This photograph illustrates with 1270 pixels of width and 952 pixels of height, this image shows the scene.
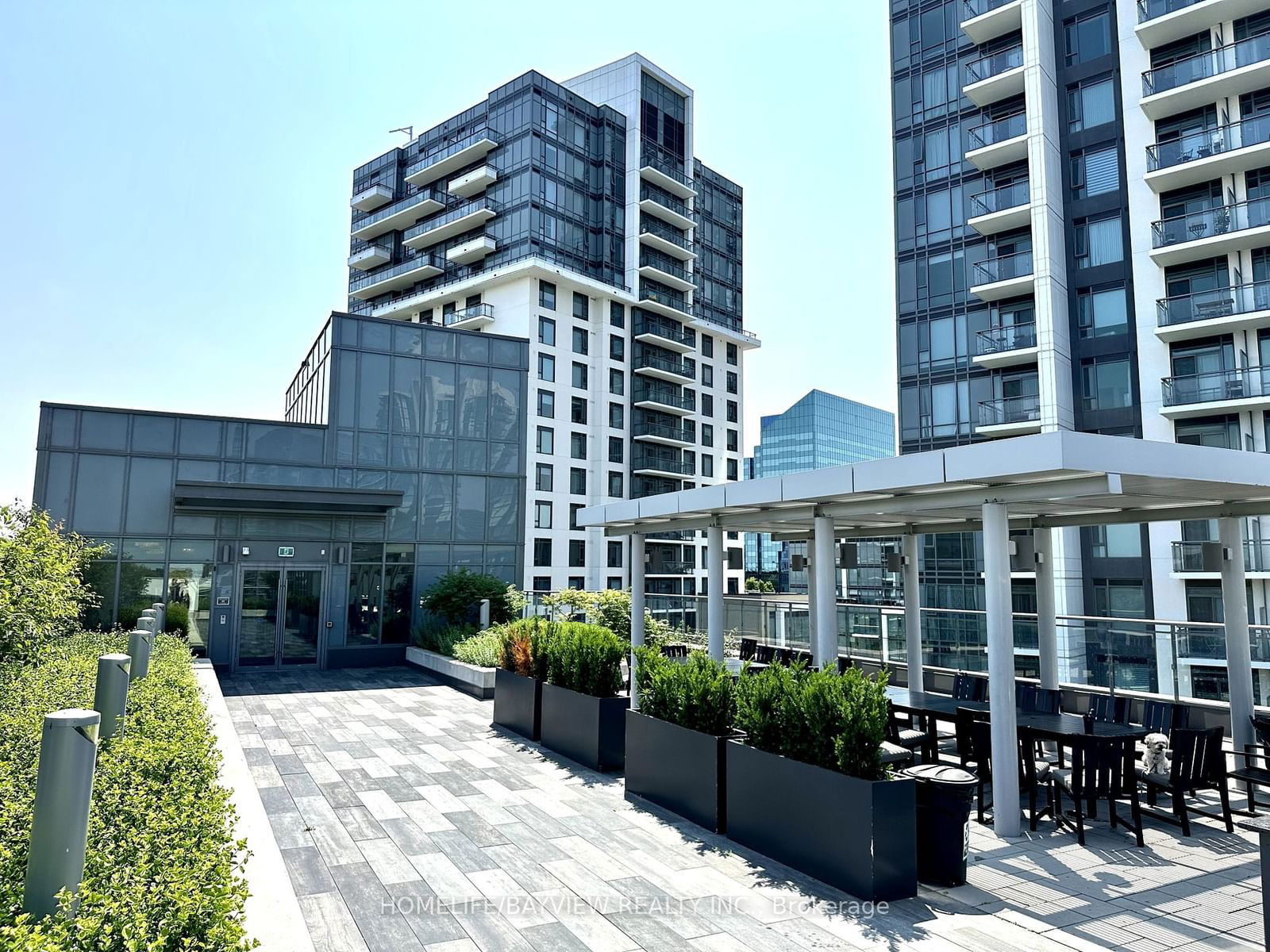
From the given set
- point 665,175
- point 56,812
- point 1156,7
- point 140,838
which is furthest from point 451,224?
point 56,812

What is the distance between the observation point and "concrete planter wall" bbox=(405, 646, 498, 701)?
15.9m

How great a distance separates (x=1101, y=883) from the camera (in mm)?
6363

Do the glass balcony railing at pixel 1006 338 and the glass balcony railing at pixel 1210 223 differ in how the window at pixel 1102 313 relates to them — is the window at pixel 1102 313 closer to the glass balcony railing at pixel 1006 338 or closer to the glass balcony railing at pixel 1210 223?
the glass balcony railing at pixel 1006 338

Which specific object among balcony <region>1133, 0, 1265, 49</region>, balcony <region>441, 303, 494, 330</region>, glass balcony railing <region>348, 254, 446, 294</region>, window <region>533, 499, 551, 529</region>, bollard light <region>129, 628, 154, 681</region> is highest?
balcony <region>1133, 0, 1265, 49</region>

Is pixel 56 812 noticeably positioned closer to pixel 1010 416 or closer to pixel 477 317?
pixel 1010 416

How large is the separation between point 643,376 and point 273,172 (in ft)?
119

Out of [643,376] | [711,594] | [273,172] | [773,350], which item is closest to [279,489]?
[273,172]

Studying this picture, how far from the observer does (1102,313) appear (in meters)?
33.5

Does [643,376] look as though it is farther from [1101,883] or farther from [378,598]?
[1101,883]

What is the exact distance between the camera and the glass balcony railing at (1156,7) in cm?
3133

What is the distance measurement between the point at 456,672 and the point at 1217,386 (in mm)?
29148

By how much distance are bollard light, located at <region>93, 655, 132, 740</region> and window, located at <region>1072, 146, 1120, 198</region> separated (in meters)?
38.5

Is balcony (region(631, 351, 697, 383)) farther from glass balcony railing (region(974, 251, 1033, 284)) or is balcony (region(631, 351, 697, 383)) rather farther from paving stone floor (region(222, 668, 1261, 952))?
paving stone floor (region(222, 668, 1261, 952))

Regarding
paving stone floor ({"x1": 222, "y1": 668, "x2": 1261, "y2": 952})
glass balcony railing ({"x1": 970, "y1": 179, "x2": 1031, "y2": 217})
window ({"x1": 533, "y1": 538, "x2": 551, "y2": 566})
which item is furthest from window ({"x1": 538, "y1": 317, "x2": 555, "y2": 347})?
paving stone floor ({"x1": 222, "y1": 668, "x2": 1261, "y2": 952})
